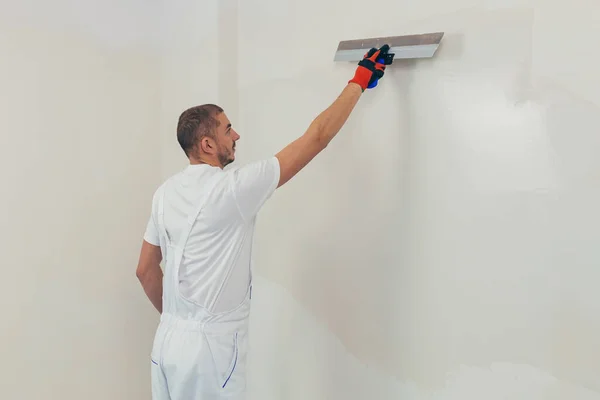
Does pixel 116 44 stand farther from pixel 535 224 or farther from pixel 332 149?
pixel 535 224

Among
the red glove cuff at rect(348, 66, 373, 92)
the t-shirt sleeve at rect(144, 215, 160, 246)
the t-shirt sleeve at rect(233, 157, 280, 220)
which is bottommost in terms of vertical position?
the t-shirt sleeve at rect(144, 215, 160, 246)

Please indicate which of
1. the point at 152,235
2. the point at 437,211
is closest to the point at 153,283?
the point at 152,235

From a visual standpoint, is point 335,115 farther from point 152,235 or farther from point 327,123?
point 152,235

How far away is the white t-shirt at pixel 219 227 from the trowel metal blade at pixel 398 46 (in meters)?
0.45

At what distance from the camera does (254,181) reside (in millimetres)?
1575

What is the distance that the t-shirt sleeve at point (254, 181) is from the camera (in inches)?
62.0

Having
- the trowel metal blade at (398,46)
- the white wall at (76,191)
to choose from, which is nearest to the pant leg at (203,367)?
the white wall at (76,191)

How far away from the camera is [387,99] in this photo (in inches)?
67.8

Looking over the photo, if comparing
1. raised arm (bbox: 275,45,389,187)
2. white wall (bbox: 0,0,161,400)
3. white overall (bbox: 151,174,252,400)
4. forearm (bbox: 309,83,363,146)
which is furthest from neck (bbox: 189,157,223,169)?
white wall (bbox: 0,0,161,400)

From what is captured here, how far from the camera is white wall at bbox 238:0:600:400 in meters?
1.38

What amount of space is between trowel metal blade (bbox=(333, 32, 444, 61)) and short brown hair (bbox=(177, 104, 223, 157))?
0.45 meters

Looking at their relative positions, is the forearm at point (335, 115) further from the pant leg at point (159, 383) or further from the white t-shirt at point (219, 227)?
the pant leg at point (159, 383)

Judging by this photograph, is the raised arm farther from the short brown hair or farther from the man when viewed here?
the short brown hair

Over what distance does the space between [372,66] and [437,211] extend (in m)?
0.47
